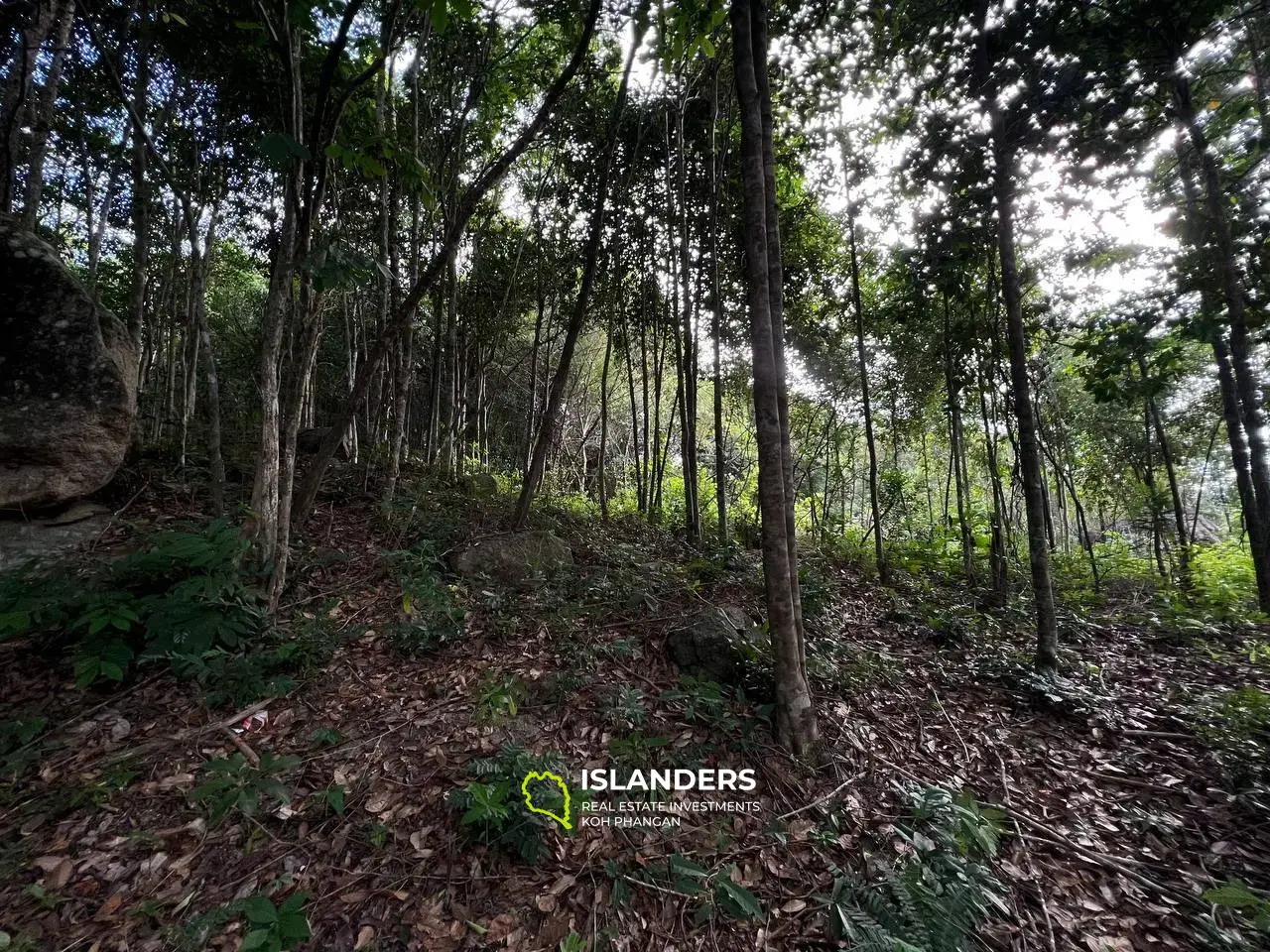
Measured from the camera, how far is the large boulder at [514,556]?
17.2 feet

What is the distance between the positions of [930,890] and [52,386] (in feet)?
24.2

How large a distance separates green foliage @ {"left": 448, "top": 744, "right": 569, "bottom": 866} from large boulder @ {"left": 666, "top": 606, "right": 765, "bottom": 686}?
1.57m

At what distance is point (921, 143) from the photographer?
5.72m

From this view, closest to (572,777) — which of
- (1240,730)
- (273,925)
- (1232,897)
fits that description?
(273,925)

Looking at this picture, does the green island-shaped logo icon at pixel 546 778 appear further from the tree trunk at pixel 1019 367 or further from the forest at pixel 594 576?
the tree trunk at pixel 1019 367

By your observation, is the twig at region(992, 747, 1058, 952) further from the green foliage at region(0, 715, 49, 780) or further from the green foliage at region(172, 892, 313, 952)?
the green foliage at region(0, 715, 49, 780)

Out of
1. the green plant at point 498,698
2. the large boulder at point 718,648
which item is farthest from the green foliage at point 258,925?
the large boulder at point 718,648

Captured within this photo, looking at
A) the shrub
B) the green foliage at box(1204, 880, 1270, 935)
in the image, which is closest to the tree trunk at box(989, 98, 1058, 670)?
the green foliage at box(1204, 880, 1270, 935)

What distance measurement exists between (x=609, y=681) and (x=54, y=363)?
5.66 m

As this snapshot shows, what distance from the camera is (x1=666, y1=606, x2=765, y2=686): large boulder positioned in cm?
389

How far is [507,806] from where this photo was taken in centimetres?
260

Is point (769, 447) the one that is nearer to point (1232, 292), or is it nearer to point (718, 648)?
point (718, 648)

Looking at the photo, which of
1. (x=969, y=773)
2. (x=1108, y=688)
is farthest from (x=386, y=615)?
(x=1108, y=688)

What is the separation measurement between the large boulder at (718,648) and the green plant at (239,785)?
2.72 metres
